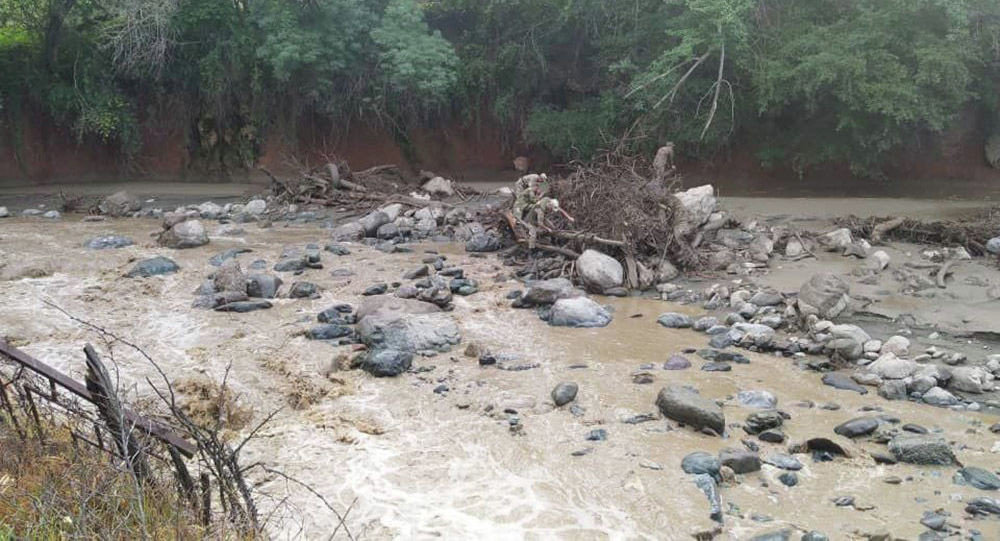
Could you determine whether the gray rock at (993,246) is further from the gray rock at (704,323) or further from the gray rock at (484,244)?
the gray rock at (484,244)

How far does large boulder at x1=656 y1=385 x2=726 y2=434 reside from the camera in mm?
5242

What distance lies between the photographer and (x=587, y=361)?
6801mm

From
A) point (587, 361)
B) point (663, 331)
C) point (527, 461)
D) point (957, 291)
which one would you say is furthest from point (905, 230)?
point (527, 461)

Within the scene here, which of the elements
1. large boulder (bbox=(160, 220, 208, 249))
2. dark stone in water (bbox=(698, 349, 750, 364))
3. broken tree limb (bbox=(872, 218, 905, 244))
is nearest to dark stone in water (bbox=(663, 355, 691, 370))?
dark stone in water (bbox=(698, 349, 750, 364))

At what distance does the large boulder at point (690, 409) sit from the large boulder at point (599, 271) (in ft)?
11.3

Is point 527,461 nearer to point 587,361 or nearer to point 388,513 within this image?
point 388,513

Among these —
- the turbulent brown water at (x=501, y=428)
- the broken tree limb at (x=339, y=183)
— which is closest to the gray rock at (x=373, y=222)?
the broken tree limb at (x=339, y=183)

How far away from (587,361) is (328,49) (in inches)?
420

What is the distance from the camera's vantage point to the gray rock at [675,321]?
7.80 m

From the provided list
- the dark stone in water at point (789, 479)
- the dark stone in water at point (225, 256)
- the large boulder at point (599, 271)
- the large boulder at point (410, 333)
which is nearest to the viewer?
the dark stone in water at point (789, 479)

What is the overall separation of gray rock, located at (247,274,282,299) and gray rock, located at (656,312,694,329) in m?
4.27

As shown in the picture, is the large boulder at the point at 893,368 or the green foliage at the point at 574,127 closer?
the large boulder at the point at 893,368

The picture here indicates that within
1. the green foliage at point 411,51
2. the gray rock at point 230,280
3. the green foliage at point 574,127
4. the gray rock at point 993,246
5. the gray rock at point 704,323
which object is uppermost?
the green foliage at point 411,51

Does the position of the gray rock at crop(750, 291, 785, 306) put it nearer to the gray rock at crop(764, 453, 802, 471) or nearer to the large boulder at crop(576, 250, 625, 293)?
the large boulder at crop(576, 250, 625, 293)
